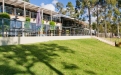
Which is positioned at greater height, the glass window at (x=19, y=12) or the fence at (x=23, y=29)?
the glass window at (x=19, y=12)

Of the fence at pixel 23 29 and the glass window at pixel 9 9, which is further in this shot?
the glass window at pixel 9 9

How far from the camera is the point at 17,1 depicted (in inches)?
1180

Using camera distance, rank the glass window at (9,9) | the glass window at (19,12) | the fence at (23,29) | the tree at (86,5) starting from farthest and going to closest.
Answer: the tree at (86,5)
the glass window at (19,12)
the glass window at (9,9)
the fence at (23,29)

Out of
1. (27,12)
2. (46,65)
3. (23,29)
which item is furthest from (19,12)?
(46,65)

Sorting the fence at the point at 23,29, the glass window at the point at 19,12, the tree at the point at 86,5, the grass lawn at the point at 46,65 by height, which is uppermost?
the tree at the point at 86,5

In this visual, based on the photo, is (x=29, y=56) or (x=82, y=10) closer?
(x=29, y=56)

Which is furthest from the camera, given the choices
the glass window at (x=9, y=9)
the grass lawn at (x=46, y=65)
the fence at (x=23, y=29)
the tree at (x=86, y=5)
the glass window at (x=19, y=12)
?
the tree at (x=86, y=5)

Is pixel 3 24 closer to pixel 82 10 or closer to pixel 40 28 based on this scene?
pixel 40 28

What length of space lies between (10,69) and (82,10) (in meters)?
42.6

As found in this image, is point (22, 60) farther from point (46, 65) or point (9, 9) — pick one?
point (9, 9)

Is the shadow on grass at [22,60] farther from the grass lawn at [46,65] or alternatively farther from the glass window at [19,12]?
the glass window at [19,12]

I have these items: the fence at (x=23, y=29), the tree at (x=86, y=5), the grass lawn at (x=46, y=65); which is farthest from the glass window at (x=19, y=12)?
the grass lawn at (x=46, y=65)

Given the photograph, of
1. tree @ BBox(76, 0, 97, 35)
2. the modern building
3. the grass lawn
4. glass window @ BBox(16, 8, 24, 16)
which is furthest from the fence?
tree @ BBox(76, 0, 97, 35)

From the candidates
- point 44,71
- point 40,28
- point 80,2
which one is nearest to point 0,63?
point 44,71
